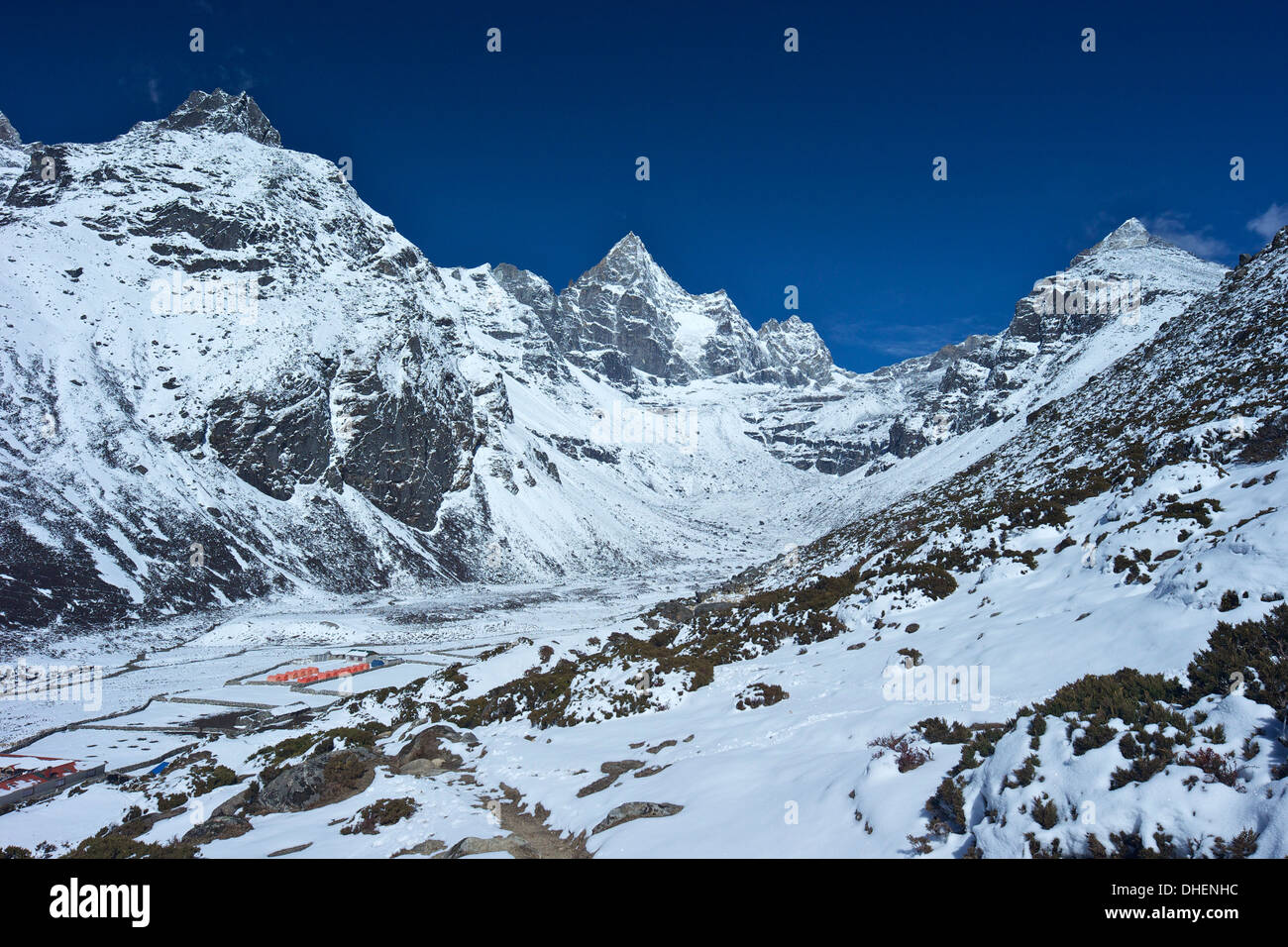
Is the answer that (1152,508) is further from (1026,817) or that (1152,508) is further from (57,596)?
(57,596)

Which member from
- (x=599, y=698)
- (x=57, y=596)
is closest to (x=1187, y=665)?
(x=599, y=698)

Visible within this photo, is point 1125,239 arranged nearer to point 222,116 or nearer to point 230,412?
point 230,412

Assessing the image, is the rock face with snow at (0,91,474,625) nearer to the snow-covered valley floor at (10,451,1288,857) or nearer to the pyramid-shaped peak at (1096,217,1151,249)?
the snow-covered valley floor at (10,451,1288,857)

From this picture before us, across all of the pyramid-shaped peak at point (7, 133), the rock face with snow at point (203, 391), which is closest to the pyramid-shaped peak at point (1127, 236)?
the rock face with snow at point (203, 391)

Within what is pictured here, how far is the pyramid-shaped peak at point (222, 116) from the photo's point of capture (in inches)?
6698

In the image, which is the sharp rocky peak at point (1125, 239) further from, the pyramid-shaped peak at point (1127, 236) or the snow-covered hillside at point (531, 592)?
the snow-covered hillside at point (531, 592)

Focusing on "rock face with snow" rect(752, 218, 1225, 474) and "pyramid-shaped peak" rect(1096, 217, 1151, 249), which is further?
"pyramid-shaped peak" rect(1096, 217, 1151, 249)

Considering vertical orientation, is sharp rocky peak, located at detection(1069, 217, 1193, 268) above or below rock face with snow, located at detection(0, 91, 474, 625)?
above

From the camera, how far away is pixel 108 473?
74.7 m

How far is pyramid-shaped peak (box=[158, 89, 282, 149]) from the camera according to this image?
170125 millimetres

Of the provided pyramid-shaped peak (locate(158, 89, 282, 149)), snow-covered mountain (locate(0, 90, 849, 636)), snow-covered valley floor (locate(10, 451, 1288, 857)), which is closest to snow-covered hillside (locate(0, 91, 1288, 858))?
snow-covered valley floor (locate(10, 451, 1288, 857))

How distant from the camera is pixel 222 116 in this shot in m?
172

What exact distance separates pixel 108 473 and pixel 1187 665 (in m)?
101

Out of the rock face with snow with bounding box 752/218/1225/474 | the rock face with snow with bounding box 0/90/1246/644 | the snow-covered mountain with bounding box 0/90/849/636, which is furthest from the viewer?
the rock face with snow with bounding box 752/218/1225/474
